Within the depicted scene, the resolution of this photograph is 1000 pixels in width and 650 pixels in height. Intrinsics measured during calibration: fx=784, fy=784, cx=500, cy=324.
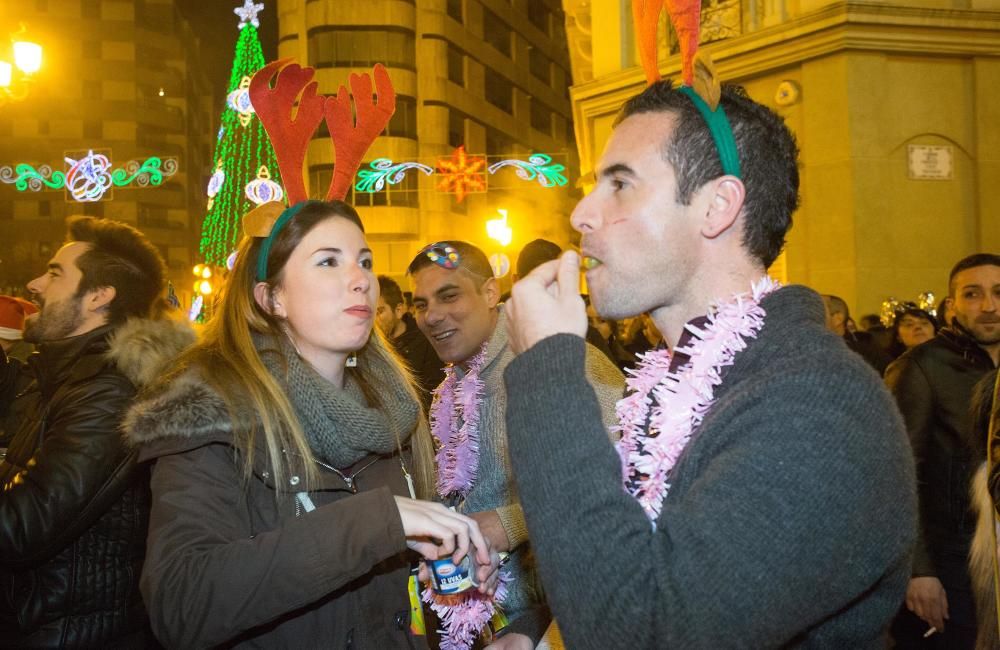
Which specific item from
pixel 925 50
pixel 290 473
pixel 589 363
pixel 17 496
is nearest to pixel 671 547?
pixel 290 473

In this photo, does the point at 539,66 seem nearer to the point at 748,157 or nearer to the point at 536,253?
the point at 536,253

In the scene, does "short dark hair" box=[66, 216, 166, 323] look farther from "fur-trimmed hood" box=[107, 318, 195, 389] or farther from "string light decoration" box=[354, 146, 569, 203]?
"string light decoration" box=[354, 146, 569, 203]

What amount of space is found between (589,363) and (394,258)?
3154cm

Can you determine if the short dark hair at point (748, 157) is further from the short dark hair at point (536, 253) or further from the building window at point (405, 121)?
the building window at point (405, 121)

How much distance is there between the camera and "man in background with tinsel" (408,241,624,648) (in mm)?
3004

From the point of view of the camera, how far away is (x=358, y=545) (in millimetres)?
2021

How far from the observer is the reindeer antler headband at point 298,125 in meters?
2.81

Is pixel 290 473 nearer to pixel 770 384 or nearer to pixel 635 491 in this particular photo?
pixel 635 491

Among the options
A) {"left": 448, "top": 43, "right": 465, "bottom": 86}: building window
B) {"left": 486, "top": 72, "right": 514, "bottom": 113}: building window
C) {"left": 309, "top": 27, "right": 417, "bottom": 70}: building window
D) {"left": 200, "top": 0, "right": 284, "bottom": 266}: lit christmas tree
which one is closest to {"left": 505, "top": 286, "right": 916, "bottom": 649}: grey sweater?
{"left": 200, "top": 0, "right": 284, "bottom": 266}: lit christmas tree

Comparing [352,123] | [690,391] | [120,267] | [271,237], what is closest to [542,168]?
[120,267]

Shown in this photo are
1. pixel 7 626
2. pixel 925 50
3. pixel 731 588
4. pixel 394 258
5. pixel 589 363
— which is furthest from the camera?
pixel 394 258

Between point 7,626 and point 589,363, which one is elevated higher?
point 589,363

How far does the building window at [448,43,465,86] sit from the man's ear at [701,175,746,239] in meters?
35.9

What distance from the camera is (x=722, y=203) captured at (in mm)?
1964
